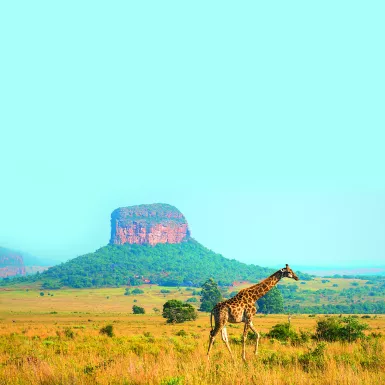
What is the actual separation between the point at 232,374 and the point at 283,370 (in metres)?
2.20

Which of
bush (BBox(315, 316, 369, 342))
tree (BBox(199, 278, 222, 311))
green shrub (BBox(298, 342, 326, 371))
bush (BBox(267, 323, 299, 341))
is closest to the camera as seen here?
green shrub (BBox(298, 342, 326, 371))

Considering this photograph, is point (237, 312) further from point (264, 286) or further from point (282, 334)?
point (282, 334)

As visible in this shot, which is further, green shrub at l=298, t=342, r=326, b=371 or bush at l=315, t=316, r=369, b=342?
bush at l=315, t=316, r=369, b=342

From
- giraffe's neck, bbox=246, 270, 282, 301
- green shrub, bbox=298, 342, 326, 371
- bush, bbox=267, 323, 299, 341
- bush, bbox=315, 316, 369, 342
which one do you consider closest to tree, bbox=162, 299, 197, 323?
bush, bbox=267, 323, 299, 341

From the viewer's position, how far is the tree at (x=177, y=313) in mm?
68438

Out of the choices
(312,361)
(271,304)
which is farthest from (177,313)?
(312,361)

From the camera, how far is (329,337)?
25.8 meters

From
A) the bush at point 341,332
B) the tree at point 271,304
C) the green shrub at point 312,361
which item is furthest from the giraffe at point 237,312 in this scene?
the tree at point 271,304

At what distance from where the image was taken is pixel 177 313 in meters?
69.4

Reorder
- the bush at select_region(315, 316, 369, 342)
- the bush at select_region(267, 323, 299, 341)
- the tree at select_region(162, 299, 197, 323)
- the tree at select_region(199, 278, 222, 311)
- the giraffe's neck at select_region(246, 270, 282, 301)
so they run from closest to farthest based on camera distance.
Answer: the giraffe's neck at select_region(246, 270, 282, 301), the bush at select_region(315, 316, 369, 342), the bush at select_region(267, 323, 299, 341), the tree at select_region(162, 299, 197, 323), the tree at select_region(199, 278, 222, 311)

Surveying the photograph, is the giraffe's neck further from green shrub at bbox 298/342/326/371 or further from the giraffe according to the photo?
green shrub at bbox 298/342/326/371

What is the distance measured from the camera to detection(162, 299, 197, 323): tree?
225ft

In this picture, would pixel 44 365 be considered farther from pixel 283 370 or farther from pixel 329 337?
pixel 329 337

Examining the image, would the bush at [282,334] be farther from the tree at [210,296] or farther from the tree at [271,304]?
the tree at [210,296]
